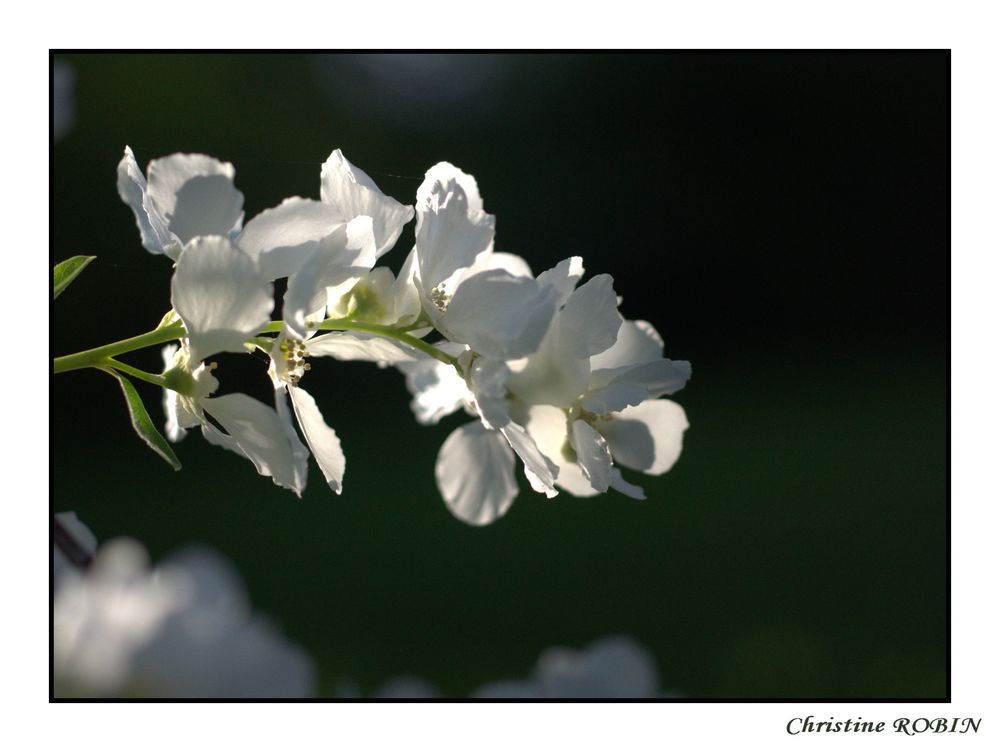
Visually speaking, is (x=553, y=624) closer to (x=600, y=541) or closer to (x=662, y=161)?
(x=600, y=541)

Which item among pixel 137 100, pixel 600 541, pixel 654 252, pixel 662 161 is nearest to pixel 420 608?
pixel 600 541

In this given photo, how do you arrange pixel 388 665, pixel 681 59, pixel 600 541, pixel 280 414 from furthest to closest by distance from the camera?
1. pixel 681 59
2. pixel 600 541
3. pixel 388 665
4. pixel 280 414

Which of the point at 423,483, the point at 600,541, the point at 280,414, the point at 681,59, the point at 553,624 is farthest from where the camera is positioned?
the point at 681,59

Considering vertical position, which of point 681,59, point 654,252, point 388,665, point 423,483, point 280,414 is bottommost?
point 388,665

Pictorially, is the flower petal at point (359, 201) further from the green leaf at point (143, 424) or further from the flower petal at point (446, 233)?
the green leaf at point (143, 424)

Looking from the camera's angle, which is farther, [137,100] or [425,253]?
[137,100]

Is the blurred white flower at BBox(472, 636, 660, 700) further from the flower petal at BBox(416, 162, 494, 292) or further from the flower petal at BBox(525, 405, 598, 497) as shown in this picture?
the flower petal at BBox(416, 162, 494, 292)

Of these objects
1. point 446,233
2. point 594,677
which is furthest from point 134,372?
point 594,677

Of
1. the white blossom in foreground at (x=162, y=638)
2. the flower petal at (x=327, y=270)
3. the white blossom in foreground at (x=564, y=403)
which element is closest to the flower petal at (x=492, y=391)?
the white blossom in foreground at (x=564, y=403)
